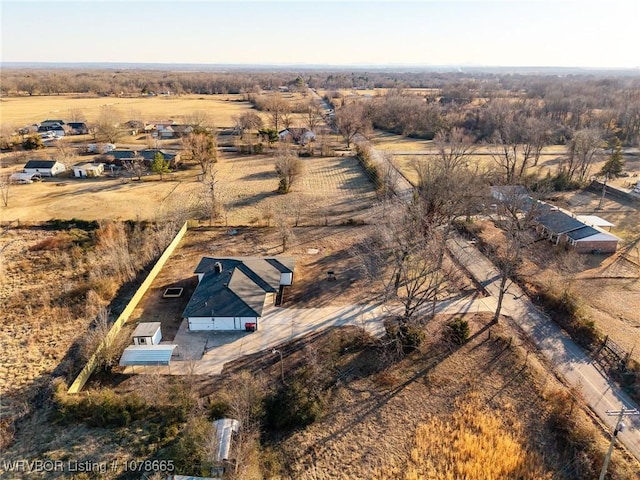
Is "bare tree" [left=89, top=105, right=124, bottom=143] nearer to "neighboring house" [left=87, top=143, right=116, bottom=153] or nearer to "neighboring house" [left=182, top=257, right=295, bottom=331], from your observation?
"neighboring house" [left=87, top=143, right=116, bottom=153]

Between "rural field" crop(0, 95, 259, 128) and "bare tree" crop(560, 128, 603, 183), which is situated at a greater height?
"bare tree" crop(560, 128, 603, 183)

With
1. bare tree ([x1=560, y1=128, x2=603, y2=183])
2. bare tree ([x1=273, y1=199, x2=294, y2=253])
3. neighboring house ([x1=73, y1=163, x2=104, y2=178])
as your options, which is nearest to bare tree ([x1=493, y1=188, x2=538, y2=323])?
Result: bare tree ([x1=560, y1=128, x2=603, y2=183])

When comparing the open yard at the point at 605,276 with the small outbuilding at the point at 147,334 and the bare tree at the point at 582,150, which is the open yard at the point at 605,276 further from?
the small outbuilding at the point at 147,334

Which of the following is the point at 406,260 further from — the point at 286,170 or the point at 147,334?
the point at 286,170

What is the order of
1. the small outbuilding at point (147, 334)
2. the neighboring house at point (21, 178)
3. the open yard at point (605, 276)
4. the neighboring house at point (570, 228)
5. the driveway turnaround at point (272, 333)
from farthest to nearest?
the neighboring house at point (21, 178) → the neighboring house at point (570, 228) → the open yard at point (605, 276) → the small outbuilding at point (147, 334) → the driveway turnaround at point (272, 333)

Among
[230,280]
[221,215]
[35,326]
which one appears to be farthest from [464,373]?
[221,215]

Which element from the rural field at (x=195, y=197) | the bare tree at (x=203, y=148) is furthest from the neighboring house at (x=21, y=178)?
the bare tree at (x=203, y=148)
